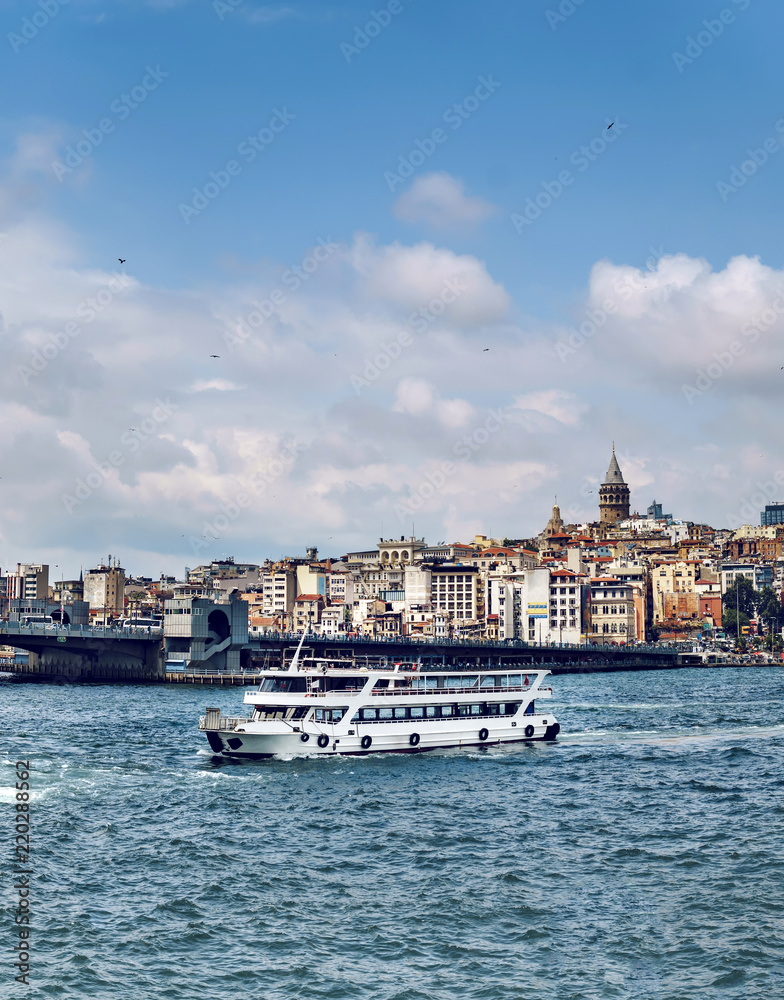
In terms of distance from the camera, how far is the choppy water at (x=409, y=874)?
82.1ft

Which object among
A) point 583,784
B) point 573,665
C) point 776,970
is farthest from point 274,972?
point 573,665

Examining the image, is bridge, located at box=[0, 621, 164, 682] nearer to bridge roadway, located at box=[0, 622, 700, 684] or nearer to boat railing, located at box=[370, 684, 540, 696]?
bridge roadway, located at box=[0, 622, 700, 684]

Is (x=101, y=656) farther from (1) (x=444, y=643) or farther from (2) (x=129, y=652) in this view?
(1) (x=444, y=643)

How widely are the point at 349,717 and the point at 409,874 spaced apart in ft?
71.8

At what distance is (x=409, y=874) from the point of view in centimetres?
3300

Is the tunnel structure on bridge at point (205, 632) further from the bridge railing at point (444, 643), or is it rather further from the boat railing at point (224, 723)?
the boat railing at point (224, 723)

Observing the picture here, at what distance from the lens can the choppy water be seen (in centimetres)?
2502

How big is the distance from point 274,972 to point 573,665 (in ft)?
483

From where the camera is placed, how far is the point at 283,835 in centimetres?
3816

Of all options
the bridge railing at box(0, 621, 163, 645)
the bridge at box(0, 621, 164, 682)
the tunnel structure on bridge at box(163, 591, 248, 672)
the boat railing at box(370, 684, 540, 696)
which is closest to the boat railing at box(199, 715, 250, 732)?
the boat railing at box(370, 684, 540, 696)

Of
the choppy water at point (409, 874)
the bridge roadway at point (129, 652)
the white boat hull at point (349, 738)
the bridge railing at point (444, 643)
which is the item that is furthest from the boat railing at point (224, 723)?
the bridge railing at point (444, 643)

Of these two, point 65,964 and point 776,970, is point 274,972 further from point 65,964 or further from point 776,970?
point 776,970

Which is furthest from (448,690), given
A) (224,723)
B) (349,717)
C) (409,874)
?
(409,874)

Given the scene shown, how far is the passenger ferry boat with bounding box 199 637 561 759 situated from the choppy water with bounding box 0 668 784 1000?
112cm
